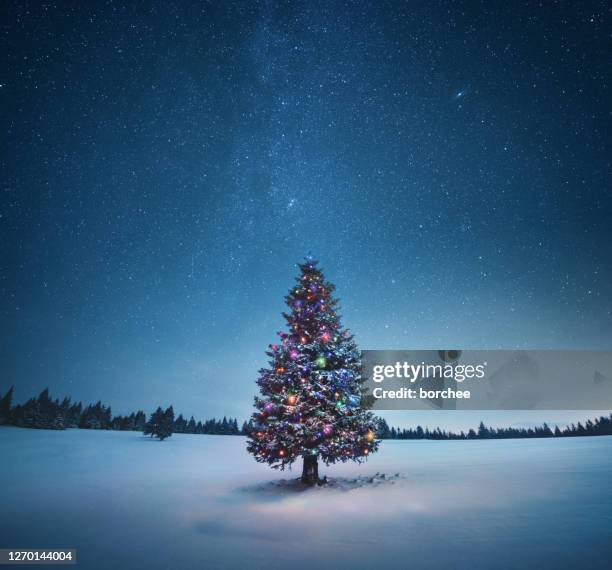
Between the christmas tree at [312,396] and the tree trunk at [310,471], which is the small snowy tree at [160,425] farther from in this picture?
the tree trunk at [310,471]

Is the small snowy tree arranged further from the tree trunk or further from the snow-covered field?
the tree trunk

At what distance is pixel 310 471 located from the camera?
14641 millimetres

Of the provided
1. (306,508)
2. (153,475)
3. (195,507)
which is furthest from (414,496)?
(153,475)

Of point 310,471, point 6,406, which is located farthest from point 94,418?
point 310,471

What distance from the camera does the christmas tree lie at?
13.5 metres

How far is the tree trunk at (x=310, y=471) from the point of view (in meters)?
14.4

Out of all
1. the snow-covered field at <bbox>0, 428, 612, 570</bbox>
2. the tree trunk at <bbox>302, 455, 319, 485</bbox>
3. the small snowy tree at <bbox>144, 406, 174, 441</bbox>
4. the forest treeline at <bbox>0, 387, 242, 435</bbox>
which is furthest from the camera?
the forest treeline at <bbox>0, 387, 242, 435</bbox>

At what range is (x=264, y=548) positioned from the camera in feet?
25.9

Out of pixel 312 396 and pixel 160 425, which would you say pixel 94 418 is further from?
A: pixel 312 396

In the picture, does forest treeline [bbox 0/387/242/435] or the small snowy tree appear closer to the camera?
the small snowy tree

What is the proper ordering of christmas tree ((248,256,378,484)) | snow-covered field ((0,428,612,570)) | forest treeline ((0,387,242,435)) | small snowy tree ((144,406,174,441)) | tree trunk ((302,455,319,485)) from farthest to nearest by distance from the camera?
forest treeline ((0,387,242,435)) → small snowy tree ((144,406,174,441)) → tree trunk ((302,455,319,485)) → christmas tree ((248,256,378,484)) → snow-covered field ((0,428,612,570))

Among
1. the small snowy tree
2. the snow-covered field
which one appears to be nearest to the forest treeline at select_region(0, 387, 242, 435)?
the small snowy tree

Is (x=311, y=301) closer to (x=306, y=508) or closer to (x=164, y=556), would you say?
(x=306, y=508)

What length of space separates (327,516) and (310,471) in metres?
4.73
